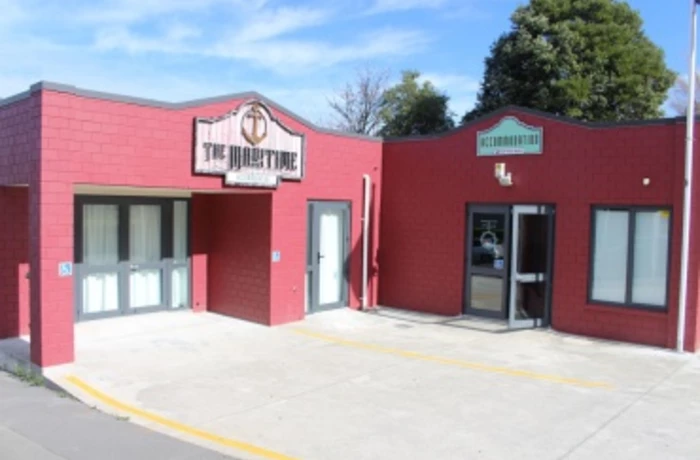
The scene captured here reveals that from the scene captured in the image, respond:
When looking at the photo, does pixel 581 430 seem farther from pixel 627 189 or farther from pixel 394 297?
pixel 394 297

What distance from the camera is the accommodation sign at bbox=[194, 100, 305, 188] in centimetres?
945

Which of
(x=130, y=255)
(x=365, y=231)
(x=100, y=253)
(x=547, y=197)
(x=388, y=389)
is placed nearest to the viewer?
(x=388, y=389)

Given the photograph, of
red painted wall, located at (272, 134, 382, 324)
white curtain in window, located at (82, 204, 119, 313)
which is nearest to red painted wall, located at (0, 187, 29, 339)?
white curtain in window, located at (82, 204, 119, 313)

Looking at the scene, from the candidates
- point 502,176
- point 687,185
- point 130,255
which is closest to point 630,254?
point 687,185

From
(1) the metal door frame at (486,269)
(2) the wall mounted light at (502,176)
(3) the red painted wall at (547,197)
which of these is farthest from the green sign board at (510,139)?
(1) the metal door frame at (486,269)

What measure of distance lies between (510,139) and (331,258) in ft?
13.4

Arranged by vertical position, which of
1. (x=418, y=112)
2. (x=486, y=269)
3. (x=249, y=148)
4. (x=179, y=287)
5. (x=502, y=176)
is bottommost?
(x=179, y=287)

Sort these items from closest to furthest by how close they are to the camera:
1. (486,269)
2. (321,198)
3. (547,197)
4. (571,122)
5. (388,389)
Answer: (388,389)
(571,122)
(547,197)
(486,269)
(321,198)

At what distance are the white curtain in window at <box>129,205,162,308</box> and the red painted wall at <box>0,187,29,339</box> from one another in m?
1.90

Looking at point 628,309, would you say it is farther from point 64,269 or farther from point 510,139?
point 64,269

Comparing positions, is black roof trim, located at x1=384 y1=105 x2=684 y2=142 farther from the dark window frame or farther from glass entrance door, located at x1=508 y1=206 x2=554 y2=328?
glass entrance door, located at x1=508 y1=206 x2=554 y2=328

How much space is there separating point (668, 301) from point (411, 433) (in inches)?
222

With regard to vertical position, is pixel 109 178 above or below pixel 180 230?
above

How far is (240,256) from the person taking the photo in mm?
11133
